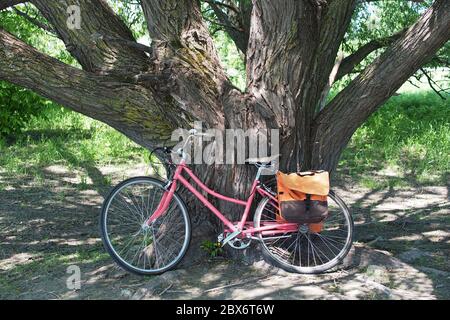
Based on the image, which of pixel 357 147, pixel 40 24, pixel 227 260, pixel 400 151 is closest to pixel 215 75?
pixel 227 260

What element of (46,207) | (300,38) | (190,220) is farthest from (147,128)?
(46,207)

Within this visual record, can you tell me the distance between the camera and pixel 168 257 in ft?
17.4

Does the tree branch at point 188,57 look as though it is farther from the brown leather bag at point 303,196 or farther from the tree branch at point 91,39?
the brown leather bag at point 303,196

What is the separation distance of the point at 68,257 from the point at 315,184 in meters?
2.46

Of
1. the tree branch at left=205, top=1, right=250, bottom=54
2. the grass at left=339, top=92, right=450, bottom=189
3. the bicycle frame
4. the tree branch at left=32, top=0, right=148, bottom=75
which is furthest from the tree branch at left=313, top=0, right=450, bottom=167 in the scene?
the tree branch at left=205, top=1, right=250, bottom=54

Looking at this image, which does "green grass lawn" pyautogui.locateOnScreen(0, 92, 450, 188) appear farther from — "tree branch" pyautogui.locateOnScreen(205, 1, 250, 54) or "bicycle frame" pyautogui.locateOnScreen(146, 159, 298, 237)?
"bicycle frame" pyautogui.locateOnScreen(146, 159, 298, 237)

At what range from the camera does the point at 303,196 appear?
496 centimetres

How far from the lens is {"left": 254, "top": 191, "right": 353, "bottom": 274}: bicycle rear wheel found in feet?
16.6

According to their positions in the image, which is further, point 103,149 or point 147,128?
point 103,149

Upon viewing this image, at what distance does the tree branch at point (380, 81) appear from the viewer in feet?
16.8

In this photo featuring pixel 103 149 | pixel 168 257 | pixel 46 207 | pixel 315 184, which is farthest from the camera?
pixel 103 149

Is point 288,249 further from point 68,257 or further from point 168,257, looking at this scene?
point 68,257

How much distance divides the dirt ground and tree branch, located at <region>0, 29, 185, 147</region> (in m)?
1.19

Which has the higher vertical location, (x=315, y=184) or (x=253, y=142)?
(x=253, y=142)
